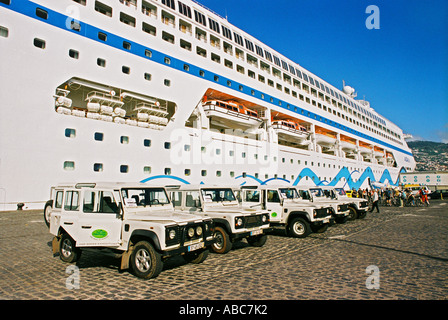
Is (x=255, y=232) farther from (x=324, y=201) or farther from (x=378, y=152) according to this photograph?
(x=378, y=152)

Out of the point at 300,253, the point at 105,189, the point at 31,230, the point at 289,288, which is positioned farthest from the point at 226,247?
the point at 31,230

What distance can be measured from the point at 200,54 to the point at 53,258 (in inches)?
758

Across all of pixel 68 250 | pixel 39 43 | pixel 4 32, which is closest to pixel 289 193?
pixel 68 250

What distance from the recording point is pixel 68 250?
6188 millimetres

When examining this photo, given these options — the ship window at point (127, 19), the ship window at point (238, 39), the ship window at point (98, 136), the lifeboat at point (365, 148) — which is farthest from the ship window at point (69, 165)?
the lifeboat at point (365, 148)

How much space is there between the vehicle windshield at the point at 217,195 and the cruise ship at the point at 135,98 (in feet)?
32.7

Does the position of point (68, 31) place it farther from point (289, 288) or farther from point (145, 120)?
point (289, 288)

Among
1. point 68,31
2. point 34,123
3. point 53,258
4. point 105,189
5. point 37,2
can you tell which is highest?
point 37,2

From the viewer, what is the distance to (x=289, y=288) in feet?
14.8

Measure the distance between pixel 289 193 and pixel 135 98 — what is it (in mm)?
12975

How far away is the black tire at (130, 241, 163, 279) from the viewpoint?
489 cm

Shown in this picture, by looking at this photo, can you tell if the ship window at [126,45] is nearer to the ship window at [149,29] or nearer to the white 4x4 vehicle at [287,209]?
the ship window at [149,29]

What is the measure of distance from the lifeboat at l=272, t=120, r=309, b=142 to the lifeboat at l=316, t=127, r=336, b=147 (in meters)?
3.43

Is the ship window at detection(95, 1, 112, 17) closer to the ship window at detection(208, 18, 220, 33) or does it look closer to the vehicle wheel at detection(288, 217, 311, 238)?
the ship window at detection(208, 18, 220, 33)
